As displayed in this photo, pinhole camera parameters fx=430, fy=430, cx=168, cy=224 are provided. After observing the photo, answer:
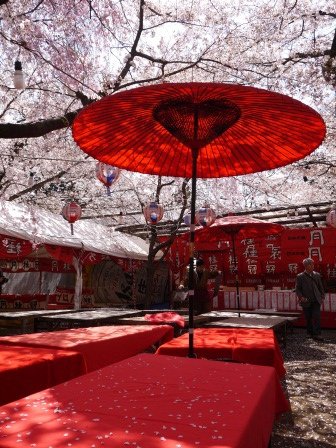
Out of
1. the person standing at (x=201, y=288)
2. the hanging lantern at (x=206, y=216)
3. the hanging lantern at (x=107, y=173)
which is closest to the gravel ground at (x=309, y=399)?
the person standing at (x=201, y=288)

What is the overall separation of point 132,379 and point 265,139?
2419 mm

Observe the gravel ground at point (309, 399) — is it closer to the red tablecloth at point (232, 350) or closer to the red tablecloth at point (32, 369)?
the red tablecloth at point (232, 350)

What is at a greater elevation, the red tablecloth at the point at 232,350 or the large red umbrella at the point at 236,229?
the large red umbrella at the point at 236,229

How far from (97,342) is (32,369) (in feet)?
3.84

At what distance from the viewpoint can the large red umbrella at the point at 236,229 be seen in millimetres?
9180

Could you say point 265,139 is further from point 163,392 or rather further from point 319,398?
point 319,398

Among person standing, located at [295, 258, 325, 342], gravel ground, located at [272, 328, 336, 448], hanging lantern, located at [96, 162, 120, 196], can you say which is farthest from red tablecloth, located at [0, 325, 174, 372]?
person standing, located at [295, 258, 325, 342]

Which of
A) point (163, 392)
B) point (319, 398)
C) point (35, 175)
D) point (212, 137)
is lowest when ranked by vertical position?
point (319, 398)

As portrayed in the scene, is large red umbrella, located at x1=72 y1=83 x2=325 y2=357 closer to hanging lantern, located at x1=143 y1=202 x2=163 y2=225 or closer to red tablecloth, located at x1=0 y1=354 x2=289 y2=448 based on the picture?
red tablecloth, located at x1=0 y1=354 x2=289 y2=448

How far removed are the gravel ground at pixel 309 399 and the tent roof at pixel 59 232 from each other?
7.18 meters

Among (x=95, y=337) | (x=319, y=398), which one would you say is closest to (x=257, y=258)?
(x=319, y=398)

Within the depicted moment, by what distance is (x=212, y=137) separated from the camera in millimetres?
3703

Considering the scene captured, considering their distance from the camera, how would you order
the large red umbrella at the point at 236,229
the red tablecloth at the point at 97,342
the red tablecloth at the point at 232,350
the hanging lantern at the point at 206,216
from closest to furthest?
the red tablecloth at the point at 97,342 < the red tablecloth at the point at 232,350 < the large red umbrella at the point at 236,229 < the hanging lantern at the point at 206,216

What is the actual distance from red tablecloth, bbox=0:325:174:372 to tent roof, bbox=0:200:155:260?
6.71 m
